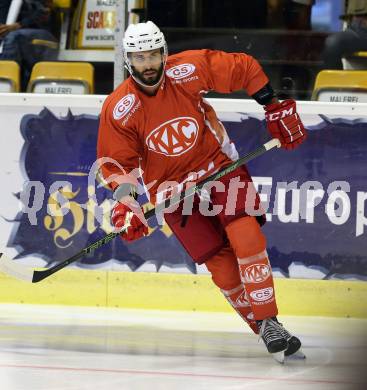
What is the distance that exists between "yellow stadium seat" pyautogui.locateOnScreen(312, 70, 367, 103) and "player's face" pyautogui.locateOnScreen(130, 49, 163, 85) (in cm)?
126

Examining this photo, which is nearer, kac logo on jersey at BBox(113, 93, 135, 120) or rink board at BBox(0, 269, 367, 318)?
kac logo on jersey at BBox(113, 93, 135, 120)

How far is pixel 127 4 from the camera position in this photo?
4.92 metres

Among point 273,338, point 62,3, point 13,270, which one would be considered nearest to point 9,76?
point 62,3

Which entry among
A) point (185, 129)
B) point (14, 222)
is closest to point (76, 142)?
point (14, 222)

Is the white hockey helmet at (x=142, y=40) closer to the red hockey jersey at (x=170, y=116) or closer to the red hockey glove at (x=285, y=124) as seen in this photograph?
the red hockey jersey at (x=170, y=116)

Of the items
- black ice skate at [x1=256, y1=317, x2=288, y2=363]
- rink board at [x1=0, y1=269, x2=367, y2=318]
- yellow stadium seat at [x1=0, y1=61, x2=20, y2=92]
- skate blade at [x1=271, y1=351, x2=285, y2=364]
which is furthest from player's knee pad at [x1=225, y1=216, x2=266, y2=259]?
yellow stadium seat at [x1=0, y1=61, x2=20, y2=92]

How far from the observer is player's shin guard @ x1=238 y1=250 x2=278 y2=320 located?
363 cm

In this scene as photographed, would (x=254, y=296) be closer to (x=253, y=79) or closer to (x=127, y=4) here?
(x=253, y=79)

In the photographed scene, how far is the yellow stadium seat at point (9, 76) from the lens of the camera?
491cm

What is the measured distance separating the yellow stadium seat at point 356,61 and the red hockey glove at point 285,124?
1155 millimetres

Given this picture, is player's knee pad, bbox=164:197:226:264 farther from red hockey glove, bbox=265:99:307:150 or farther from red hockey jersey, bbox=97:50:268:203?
red hockey glove, bbox=265:99:307:150

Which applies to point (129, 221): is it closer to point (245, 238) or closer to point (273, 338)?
point (245, 238)

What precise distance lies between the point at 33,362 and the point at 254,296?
2.71ft

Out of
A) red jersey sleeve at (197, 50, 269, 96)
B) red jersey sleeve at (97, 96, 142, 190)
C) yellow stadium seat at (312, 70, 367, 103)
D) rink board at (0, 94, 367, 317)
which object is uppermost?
red jersey sleeve at (197, 50, 269, 96)
